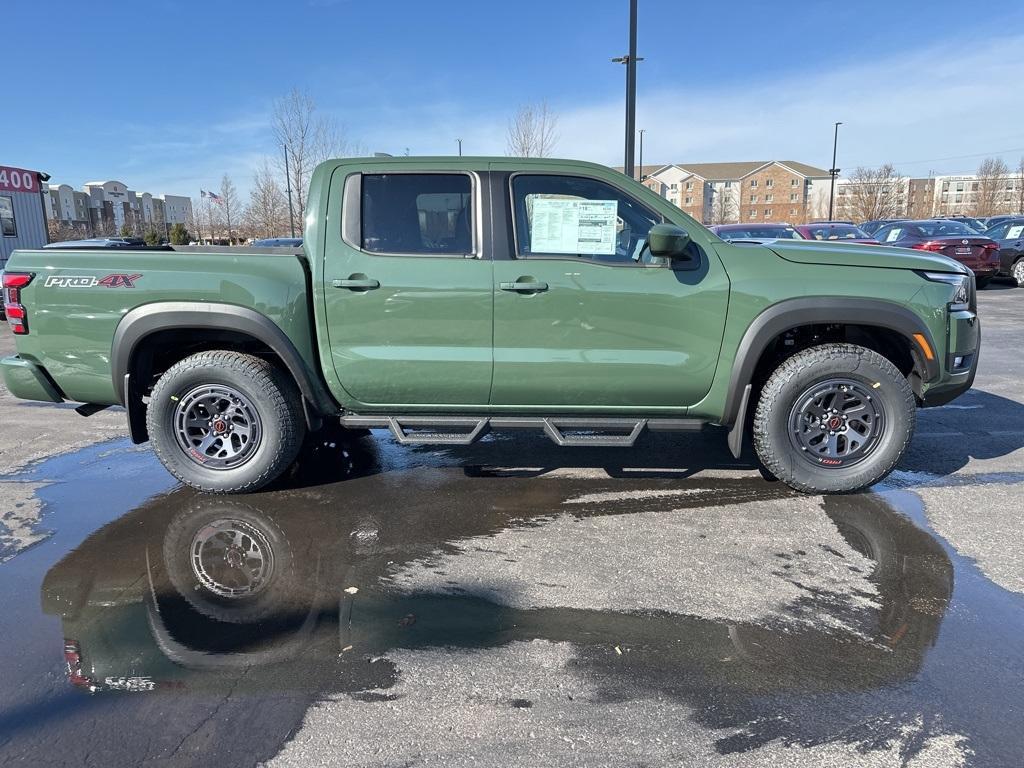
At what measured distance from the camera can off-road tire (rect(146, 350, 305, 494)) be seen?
13.8 feet

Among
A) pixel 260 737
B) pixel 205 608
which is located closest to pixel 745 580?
pixel 260 737

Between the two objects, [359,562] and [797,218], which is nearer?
[359,562]

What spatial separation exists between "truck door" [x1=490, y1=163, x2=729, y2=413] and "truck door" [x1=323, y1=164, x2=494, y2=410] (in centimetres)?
15

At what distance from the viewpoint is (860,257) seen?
4082mm

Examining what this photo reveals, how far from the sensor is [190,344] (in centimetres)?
448

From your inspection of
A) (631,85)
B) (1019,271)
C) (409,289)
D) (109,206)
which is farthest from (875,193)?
(109,206)

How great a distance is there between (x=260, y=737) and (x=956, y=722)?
2302mm

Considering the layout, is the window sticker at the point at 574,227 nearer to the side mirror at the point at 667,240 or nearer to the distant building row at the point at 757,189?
the side mirror at the point at 667,240

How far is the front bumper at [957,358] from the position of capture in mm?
4059

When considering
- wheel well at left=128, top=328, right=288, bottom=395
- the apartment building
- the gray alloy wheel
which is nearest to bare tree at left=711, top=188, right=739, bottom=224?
the apartment building

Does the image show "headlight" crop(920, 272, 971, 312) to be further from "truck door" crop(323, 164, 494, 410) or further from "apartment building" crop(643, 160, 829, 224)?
"apartment building" crop(643, 160, 829, 224)

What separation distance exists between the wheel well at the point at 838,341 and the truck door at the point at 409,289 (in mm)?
1777

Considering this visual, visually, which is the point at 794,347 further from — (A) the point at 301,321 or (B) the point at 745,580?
(A) the point at 301,321

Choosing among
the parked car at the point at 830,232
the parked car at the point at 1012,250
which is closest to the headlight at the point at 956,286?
the parked car at the point at 830,232
